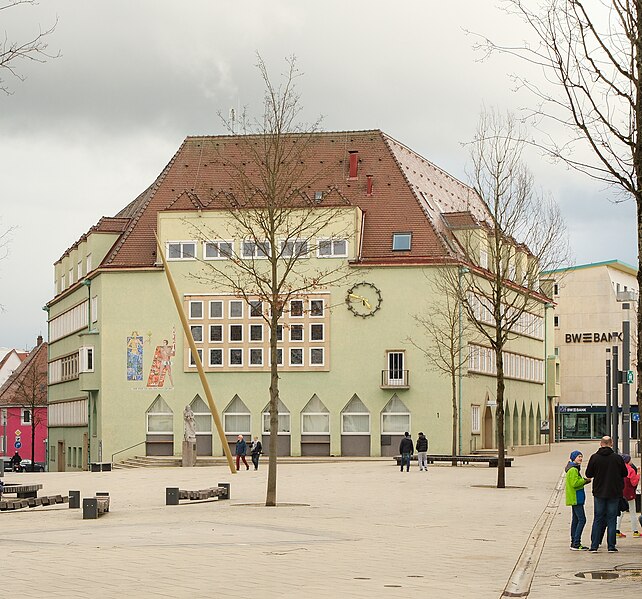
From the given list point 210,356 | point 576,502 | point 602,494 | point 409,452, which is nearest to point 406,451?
point 409,452

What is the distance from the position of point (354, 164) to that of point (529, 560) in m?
55.1

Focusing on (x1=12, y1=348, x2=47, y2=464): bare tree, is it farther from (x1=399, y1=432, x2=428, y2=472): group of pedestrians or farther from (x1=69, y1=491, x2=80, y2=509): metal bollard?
(x1=69, y1=491, x2=80, y2=509): metal bollard

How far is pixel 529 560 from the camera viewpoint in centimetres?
1733

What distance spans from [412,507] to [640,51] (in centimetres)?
1501

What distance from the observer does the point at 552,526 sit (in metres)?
23.5

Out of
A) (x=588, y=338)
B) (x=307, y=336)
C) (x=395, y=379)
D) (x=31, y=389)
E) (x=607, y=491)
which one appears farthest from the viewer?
(x=588, y=338)

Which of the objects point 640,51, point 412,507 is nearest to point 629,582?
point 640,51

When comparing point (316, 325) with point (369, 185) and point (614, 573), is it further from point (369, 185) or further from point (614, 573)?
point (614, 573)

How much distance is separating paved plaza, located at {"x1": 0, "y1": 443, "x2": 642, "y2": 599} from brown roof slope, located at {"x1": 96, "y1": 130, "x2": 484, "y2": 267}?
107 feet

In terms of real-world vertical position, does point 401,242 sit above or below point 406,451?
above

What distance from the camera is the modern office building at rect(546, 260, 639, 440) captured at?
11588cm

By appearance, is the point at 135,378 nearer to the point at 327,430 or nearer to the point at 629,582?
the point at 327,430

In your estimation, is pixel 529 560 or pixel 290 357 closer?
pixel 529 560

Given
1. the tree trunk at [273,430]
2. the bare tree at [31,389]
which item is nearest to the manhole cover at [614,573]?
the tree trunk at [273,430]
